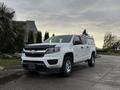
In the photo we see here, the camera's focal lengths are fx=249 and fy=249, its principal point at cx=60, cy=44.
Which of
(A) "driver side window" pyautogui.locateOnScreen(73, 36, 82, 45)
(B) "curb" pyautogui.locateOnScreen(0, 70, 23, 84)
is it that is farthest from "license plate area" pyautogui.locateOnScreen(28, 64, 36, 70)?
(A) "driver side window" pyautogui.locateOnScreen(73, 36, 82, 45)

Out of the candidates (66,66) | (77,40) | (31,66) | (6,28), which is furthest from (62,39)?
(6,28)

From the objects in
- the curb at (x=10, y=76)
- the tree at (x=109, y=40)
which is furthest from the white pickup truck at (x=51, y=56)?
the tree at (x=109, y=40)

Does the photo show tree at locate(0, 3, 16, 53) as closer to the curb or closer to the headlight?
the curb

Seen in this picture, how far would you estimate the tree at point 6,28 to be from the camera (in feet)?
84.9

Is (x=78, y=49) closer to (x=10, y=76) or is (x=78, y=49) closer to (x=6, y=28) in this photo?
(x=10, y=76)

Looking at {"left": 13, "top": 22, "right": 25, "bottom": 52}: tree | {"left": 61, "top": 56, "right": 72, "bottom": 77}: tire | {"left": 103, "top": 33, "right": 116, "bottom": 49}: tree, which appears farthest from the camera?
{"left": 103, "top": 33, "right": 116, "bottom": 49}: tree

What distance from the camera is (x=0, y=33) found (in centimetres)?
2509

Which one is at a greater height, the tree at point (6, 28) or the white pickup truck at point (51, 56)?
the tree at point (6, 28)

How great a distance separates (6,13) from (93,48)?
1382 centimetres

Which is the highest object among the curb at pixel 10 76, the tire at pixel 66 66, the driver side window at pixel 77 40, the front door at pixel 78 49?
the driver side window at pixel 77 40

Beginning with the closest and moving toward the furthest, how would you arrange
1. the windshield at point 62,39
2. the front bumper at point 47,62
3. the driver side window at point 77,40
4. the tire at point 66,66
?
the front bumper at point 47,62 < the tire at point 66,66 < the windshield at point 62,39 < the driver side window at point 77,40

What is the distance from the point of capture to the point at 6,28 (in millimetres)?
26250

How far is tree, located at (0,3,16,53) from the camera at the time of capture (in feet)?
84.9

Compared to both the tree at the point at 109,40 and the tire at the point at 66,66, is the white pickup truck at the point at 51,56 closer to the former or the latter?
the tire at the point at 66,66
